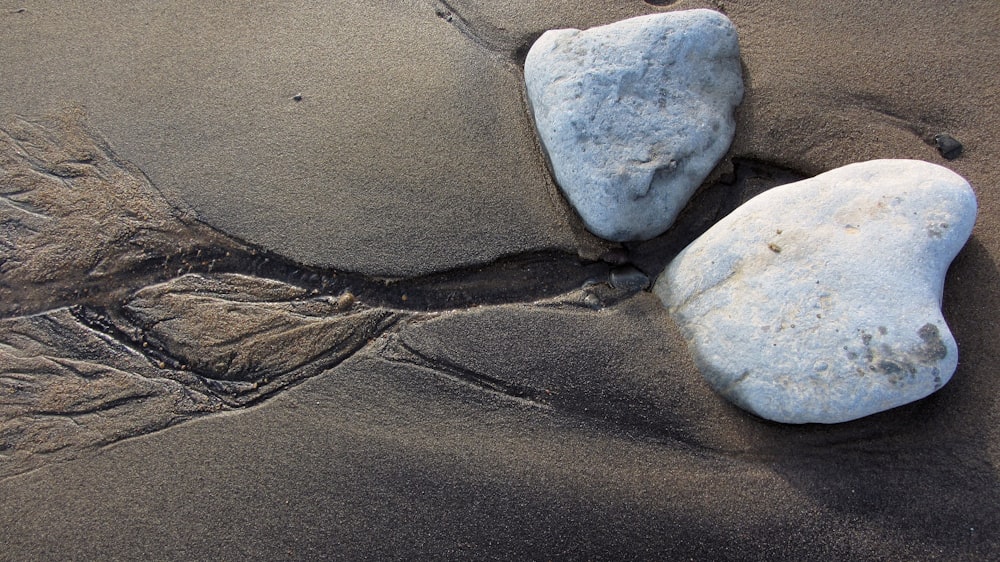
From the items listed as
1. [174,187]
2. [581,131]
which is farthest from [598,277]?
[174,187]

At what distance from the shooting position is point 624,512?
158 cm

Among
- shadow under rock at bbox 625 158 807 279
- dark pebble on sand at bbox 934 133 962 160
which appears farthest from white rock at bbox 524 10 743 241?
dark pebble on sand at bbox 934 133 962 160

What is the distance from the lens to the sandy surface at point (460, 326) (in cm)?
158

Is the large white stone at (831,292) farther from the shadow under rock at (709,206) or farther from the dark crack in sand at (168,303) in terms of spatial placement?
the dark crack in sand at (168,303)

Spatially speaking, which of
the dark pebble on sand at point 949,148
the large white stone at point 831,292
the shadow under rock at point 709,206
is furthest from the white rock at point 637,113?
the dark pebble on sand at point 949,148

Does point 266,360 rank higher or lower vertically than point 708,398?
higher

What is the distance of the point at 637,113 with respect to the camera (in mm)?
1919

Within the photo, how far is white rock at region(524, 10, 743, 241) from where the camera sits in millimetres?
1882

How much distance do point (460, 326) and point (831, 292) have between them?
112 cm

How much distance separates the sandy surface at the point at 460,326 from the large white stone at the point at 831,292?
119 millimetres

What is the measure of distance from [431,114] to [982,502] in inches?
82.5

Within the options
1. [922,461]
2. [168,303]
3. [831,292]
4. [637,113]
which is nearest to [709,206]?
[637,113]

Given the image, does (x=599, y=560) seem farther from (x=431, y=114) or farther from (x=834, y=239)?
(x=431, y=114)

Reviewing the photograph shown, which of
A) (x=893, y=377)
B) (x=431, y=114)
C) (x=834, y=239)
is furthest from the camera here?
(x=431, y=114)
